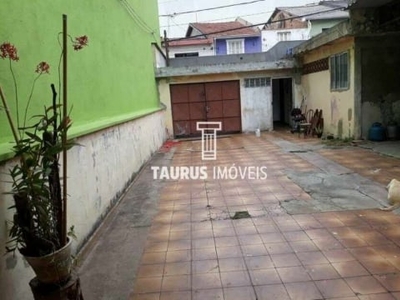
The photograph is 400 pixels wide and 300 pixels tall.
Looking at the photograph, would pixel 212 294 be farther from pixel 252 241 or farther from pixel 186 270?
pixel 252 241

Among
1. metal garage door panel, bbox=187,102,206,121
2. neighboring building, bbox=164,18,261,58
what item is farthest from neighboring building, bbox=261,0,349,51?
metal garage door panel, bbox=187,102,206,121

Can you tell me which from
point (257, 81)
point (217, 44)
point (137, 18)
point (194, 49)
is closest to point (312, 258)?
point (137, 18)

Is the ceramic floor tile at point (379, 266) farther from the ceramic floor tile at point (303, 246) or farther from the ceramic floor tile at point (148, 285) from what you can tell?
the ceramic floor tile at point (148, 285)

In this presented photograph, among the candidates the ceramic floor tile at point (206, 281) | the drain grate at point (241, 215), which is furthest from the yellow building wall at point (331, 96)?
the ceramic floor tile at point (206, 281)

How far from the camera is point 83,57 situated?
3.76 metres

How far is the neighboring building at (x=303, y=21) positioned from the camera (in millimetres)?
18172

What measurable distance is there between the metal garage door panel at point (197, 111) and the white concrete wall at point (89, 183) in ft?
18.1

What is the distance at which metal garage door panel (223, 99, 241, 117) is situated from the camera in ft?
37.4

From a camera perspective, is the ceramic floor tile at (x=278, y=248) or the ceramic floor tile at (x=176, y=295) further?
the ceramic floor tile at (x=278, y=248)

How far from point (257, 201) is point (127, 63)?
3743 mm

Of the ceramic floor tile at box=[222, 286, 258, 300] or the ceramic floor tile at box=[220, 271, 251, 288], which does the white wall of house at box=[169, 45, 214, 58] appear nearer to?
the ceramic floor tile at box=[220, 271, 251, 288]

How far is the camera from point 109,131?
4277mm

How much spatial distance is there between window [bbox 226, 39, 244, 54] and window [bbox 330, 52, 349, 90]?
1323 cm

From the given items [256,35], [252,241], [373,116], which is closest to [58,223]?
[252,241]
